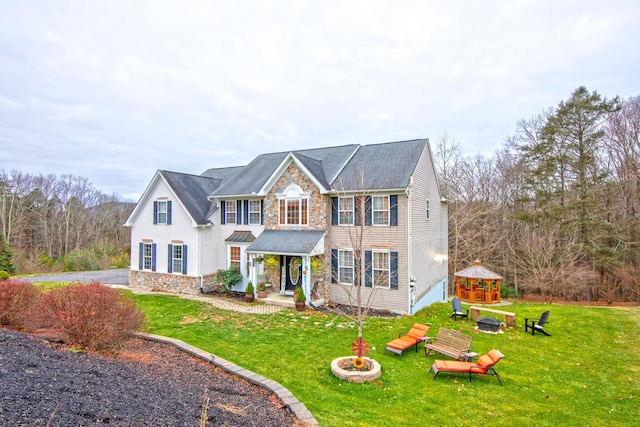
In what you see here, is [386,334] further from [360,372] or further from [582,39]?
[582,39]

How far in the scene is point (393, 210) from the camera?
14.8 meters

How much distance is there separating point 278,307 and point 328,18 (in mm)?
12500

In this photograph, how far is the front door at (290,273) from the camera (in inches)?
666

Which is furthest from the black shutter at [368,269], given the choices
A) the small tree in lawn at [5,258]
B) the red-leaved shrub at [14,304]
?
the small tree in lawn at [5,258]

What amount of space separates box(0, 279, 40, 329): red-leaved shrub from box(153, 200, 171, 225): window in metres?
11.2

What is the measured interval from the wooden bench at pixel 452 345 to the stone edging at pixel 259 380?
4590mm

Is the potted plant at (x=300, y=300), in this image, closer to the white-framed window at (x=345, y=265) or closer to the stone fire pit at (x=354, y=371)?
the white-framed window at (x=345, y=265)

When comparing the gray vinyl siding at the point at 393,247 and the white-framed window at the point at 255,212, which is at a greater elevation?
the white-framed window at the point at 255,212

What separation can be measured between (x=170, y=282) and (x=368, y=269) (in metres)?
11.8

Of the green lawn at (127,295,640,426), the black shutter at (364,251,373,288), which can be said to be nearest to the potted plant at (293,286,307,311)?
the green lawn at (127,295,640,426)

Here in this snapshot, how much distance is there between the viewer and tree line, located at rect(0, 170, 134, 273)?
33.3 metres

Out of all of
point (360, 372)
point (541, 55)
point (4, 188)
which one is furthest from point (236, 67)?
point (4, 188)

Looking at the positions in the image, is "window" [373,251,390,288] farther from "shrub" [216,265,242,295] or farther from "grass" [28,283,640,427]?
"shrub" [216,265,242,295]

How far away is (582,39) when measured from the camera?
14906mm
